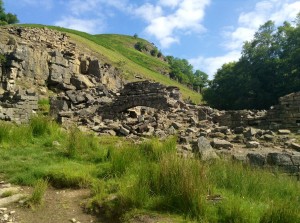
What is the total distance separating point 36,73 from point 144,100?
8.11 metres

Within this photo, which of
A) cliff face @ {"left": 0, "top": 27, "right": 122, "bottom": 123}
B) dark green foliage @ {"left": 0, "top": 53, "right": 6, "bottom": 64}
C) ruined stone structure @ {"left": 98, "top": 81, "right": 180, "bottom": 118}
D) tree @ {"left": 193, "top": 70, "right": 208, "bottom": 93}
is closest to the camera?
cliff face @ {"left": 0, "top": 27, "right": 122, "bottom": 123}

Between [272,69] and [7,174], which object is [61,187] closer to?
[7,174]

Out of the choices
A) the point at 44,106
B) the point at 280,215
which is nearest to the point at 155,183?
the point at 280,215

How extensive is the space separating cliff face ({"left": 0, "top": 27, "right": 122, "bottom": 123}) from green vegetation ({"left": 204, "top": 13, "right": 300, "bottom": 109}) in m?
12.4

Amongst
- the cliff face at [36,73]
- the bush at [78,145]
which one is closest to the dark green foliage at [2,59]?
the cliff face at [36,73]

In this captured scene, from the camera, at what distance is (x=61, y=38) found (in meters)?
33.2

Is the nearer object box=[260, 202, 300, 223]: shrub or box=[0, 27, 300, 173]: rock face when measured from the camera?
box=[260, 202, 300, 223]: shrub

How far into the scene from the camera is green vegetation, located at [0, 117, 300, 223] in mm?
5023

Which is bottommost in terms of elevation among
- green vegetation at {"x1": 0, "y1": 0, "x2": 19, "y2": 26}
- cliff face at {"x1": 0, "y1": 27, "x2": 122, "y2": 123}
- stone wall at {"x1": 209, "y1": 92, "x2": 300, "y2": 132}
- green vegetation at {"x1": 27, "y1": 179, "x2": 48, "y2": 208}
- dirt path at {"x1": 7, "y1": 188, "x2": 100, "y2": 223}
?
dirt path at {"x1": 7, "y1": 188, "x2": 100, "y2": 223}

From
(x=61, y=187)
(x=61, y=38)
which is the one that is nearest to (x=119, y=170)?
(x=61, y=187)

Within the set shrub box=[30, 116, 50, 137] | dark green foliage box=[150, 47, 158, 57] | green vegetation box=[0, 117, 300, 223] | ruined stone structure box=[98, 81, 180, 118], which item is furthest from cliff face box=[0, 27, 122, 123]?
dark green foliage box=[150, 47, 158, 57]

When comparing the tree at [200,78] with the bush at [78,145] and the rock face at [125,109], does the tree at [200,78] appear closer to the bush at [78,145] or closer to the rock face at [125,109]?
the rock face at [125,109]

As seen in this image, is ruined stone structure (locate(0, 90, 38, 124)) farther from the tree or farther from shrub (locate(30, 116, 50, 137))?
the tree

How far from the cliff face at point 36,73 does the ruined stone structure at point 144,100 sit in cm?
235
